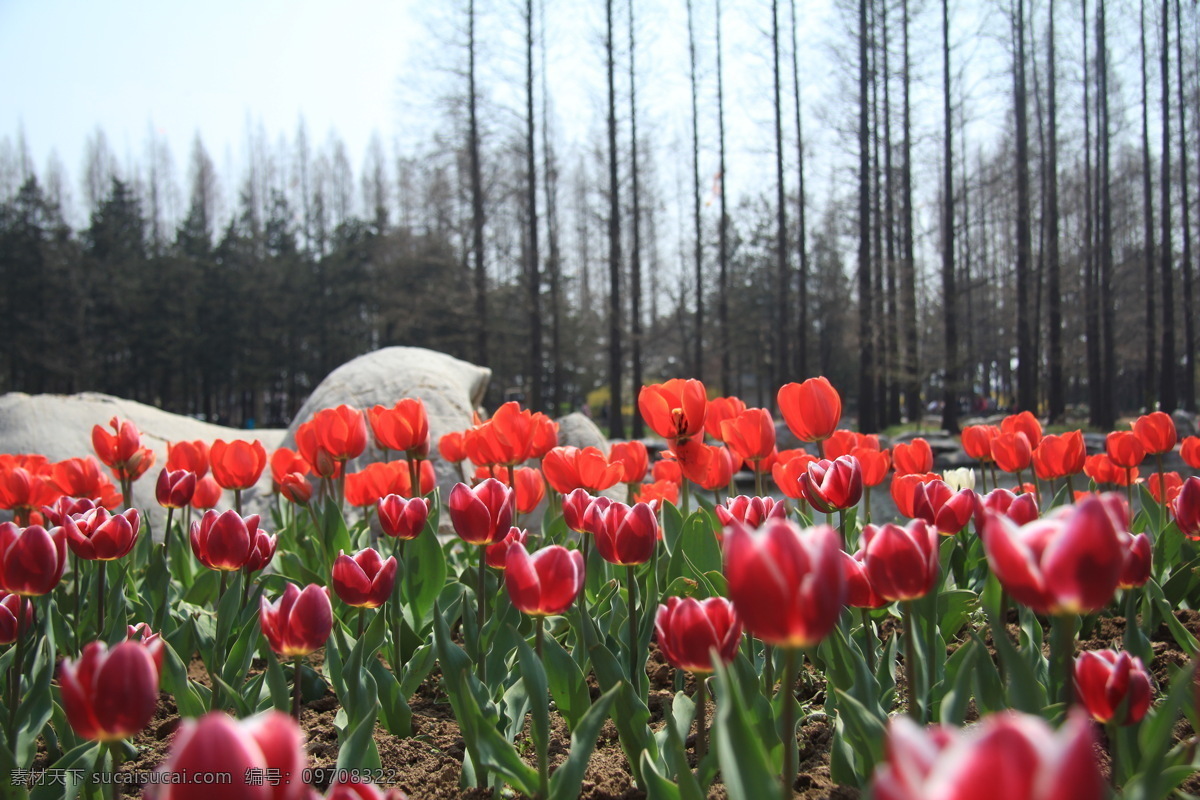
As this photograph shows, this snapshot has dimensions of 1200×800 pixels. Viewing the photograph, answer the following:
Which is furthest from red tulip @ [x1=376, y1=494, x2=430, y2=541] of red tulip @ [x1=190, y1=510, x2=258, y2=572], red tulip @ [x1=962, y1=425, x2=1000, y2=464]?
red tulip @ [x1=962, y1=425, x2=1000, y2=464]

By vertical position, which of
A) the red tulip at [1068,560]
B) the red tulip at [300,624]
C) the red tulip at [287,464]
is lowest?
the red tulip at [300,624]

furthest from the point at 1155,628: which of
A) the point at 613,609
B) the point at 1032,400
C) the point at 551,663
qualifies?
the point at 1032,400

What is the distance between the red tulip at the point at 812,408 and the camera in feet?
6.19

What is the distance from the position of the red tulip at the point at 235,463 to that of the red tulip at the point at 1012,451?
2.27 m

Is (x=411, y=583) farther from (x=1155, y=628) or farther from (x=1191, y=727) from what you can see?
(x=1155, y=628)

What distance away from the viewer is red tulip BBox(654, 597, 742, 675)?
107cm

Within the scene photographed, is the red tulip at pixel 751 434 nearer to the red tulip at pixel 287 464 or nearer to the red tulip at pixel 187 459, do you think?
the red tulip at pixel 287 464

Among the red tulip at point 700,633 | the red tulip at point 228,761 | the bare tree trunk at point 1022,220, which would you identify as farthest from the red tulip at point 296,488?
the bare tree trunk at point 1022,220

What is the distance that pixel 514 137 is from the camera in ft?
64.2

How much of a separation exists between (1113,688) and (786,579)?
25.0 inches

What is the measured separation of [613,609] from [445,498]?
309 cm

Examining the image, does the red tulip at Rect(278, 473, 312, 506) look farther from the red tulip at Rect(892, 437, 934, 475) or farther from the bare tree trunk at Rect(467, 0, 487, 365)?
the bare tree trunk at Rect(467, 0, 487, 365)

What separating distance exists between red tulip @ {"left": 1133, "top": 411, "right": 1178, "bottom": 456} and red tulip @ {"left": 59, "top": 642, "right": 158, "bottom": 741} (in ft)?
8.61

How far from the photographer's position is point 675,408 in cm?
196
